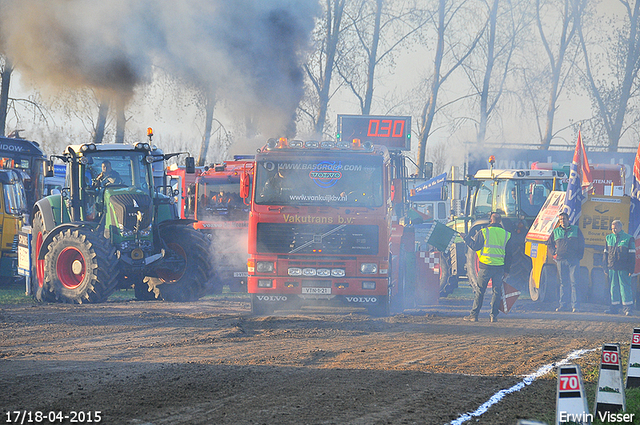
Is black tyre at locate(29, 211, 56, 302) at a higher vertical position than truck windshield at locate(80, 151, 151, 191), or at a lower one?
lower

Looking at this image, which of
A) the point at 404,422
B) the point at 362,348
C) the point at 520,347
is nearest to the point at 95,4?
the point at 362,348

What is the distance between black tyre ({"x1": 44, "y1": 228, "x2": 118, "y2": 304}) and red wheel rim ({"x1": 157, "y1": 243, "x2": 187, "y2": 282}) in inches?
63.2

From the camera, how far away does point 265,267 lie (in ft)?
39.8

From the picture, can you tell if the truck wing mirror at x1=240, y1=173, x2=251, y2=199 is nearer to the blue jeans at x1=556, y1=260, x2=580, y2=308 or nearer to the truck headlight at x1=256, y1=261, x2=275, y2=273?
the truck headlight at x1=256, y1=261, x2=275, y2=273

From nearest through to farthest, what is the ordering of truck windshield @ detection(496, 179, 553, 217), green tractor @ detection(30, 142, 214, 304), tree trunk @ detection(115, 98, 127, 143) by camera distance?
green tractor @ detection(30, 142, 214, 304), tree trunk @ detection(115, 98, 127, 143), truck windshield @ detection(496, 179, 553, 217)

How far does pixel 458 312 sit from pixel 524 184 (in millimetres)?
3651

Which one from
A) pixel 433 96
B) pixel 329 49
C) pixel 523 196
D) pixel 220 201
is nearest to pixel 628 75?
pixel 433 96

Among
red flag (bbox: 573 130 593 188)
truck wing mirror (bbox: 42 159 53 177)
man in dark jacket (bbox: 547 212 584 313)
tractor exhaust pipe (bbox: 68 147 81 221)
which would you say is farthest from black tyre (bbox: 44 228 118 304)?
red flag (bbox: 573 130 593 188)

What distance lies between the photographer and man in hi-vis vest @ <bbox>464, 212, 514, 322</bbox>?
12.5 metres

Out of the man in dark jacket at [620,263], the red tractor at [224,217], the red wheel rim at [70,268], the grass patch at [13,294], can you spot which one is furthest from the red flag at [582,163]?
the grass patch at [13,294]

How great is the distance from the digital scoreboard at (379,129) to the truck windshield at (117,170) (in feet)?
23.4

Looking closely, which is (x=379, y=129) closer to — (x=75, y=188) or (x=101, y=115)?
(x=101, y=115)

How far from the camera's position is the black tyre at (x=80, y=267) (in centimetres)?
1262

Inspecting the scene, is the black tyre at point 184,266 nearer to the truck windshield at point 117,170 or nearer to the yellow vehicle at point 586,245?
the truck windshield at point 117,170
